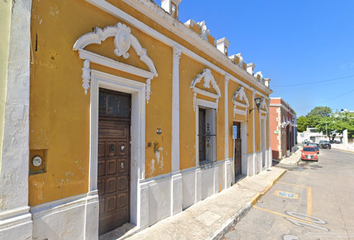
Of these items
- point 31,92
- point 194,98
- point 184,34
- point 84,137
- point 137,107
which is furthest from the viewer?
point 194,98

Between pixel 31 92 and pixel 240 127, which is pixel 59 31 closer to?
pixel 31 92

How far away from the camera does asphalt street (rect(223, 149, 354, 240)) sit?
164 inches

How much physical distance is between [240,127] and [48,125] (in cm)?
783

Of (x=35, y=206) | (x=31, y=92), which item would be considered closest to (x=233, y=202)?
(x=35, y=206)

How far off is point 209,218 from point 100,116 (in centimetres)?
351

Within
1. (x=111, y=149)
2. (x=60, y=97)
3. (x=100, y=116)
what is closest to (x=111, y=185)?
(x=111, y=149)

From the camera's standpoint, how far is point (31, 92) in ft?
8.03

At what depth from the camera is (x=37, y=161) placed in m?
2.50

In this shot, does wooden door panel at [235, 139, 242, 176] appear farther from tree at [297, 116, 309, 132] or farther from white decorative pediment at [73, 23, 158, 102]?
tree at [297, 116, 309, 132]

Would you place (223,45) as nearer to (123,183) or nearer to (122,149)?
(122,149)

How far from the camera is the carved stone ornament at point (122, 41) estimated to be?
134 inches

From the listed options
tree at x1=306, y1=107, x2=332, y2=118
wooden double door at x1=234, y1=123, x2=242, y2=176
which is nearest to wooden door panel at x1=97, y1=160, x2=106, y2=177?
wooden double door at x1=234, y1=123, x2=242, y2=176

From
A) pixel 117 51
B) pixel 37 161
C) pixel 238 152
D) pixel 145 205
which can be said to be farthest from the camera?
pixel 238 152

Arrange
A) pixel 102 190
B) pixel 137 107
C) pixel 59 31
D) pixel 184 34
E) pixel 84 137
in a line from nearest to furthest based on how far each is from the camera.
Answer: pixel 59 31 → pixel 84 137 → pixel 102 190 → pixel 137 107 → pixel 184 34
